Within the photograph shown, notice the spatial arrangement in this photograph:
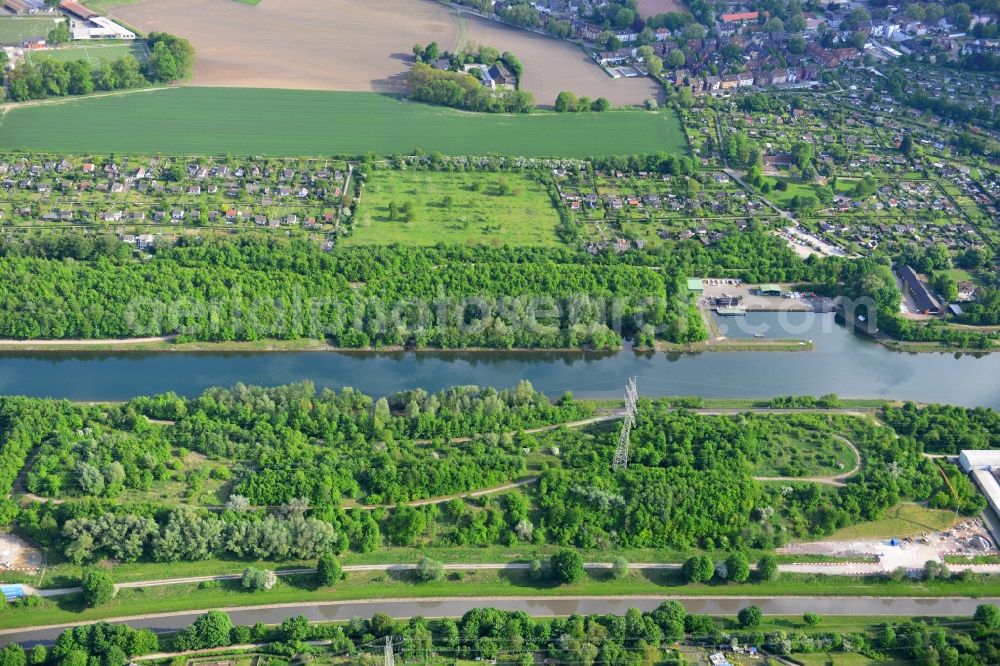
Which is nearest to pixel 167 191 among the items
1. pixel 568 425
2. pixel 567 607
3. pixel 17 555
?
pixel 17 555

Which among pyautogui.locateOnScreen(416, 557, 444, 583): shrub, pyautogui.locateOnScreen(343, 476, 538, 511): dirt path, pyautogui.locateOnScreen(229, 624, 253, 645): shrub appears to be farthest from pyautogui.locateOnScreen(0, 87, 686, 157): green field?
pyautogui.locateOnScreen(229, 624, 253, 645): shrub

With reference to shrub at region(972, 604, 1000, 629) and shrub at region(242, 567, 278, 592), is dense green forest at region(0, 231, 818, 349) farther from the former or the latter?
shrub at region(972, 604, 1000, 629)

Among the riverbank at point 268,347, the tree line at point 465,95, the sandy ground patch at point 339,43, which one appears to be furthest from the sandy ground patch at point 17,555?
the tree line at point 465,95

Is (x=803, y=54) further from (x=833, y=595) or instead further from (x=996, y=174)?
(x=833, y=595)

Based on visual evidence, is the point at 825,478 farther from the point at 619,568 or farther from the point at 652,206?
the point at 652,206

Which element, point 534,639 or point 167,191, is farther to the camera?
point 167,191
